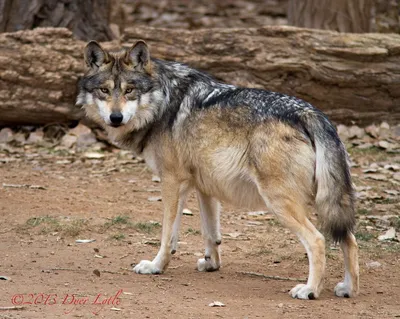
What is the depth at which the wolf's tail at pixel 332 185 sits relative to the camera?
5.68 m

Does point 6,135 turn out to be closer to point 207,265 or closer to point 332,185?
point 207,265

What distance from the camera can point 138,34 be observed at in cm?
1092

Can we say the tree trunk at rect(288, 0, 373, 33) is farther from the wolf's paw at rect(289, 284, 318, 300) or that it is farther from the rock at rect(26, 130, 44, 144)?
the wolf's paw at rect(289, 284, 318, 300)

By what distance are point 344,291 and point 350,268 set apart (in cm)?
19

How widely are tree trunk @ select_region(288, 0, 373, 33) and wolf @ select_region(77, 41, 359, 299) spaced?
562cm

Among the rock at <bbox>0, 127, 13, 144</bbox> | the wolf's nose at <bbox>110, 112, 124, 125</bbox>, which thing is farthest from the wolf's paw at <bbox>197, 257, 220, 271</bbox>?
the rock at <bbox>0, 127, 13, 144</bbox>

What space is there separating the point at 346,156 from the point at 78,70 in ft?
19.5

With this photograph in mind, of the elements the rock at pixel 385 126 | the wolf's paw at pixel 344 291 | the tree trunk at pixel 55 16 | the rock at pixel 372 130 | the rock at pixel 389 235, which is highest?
the tree trunk at pixel 55 16

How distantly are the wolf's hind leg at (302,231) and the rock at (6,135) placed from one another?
20.5 ft

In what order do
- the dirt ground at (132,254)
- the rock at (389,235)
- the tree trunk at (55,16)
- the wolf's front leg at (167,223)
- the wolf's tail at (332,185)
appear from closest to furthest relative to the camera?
the dirt ground at (132,254) < the wolf's tail at (332,185) < the wolf's front leg at (167,223) < the rock at (389,235) < the tree trunk at (55,16)

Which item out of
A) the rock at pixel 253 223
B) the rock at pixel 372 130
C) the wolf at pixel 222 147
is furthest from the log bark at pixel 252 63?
the wolf at pixel 222 147

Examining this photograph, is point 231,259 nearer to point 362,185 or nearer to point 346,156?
point 346,156

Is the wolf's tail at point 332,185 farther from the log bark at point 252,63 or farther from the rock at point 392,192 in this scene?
the log bark at point 252,63

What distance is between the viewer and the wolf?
573 centimetres
